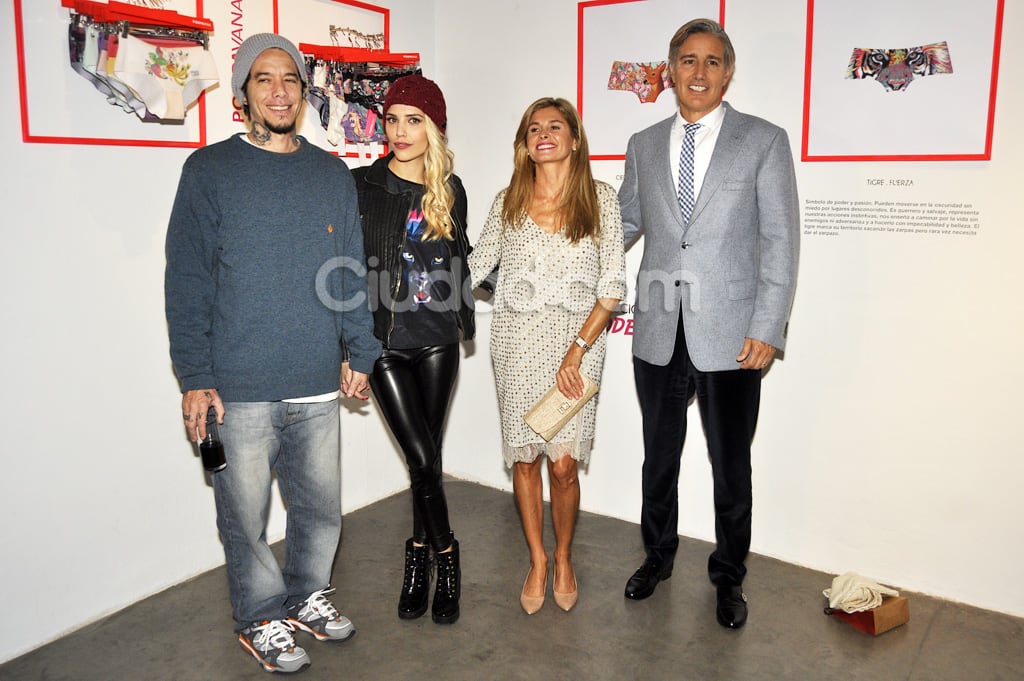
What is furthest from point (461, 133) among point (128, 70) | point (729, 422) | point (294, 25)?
point (729, 422)

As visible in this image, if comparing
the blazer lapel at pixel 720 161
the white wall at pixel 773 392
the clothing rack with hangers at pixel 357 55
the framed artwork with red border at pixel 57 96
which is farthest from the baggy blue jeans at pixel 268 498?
the clothing rack with hangers at pixel 357 55

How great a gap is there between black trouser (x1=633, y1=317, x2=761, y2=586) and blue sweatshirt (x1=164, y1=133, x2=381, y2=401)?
4.03 feet

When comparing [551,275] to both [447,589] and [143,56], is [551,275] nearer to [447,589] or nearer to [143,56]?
[447,589]

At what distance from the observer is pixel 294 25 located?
3.50m

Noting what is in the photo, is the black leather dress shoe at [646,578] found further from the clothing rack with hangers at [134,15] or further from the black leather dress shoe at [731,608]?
the clothing rack with hangers at [134,15]

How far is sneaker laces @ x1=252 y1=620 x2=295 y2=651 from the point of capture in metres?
2.71

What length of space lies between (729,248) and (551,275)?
0.62m

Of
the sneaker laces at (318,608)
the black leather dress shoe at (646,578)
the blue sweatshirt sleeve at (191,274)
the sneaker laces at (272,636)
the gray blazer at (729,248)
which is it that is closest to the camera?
the blue sweatshirt sleeve at (191,274)

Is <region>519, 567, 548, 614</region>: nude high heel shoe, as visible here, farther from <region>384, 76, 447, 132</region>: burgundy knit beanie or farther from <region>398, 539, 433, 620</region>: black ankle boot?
<region>384, 76, 447, 132</region>: burgundy knit beanie

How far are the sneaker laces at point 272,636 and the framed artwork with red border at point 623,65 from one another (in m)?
2.38

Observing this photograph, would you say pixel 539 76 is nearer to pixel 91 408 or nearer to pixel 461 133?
pixel 461 133

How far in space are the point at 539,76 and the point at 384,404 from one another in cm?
187

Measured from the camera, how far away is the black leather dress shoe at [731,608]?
2.98 meters

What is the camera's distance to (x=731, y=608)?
301 centimetres
